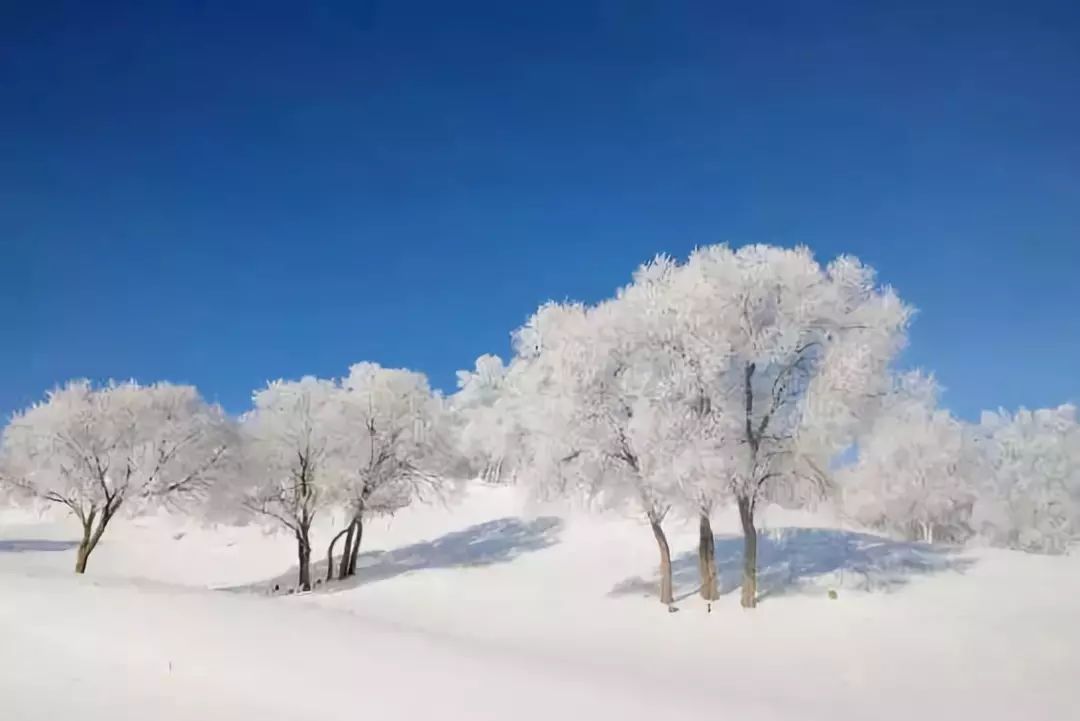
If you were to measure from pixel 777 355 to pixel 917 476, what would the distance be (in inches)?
1232

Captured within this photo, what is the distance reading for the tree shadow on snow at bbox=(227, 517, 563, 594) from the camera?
1362 inches

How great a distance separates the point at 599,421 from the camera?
22094 mm

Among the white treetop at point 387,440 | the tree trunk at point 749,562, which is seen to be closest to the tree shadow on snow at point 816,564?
the tree trunk at point 749,562

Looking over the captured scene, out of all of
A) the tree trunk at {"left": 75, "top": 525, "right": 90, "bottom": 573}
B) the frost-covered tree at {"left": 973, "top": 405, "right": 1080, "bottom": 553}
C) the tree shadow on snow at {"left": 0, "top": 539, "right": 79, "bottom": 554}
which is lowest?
the tree shadow on snow at {"left": 0, "top": 539, "right": 79, "bottom": 554}

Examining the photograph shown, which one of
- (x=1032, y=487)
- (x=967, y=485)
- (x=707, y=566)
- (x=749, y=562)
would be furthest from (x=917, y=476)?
(x=749, y=562)

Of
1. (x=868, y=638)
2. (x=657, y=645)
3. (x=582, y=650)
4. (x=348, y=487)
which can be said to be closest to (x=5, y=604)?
(x=582, y=650)

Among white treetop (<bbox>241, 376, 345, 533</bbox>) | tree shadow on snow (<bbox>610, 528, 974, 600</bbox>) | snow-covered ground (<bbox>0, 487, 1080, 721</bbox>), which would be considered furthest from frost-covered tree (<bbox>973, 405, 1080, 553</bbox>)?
white treetop (<bbox>241, 376, 345, 533</bbox>)

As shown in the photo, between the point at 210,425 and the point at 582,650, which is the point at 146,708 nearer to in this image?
the point at 582,650

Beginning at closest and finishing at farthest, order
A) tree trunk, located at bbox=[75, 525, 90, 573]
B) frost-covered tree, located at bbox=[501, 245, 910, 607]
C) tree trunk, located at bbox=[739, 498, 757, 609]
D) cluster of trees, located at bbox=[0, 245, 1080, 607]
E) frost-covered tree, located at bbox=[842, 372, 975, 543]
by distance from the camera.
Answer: frost-covered tree, located at bbox=[501, 245, 910, 607] → cluster of trees, located at bbox=[0, 245, 1080, 607] → tree trunk, located at bbox=[739, 498, 757, 609] → tree trunk, located at bbox=[75, 525, 90, 573] → frost-covered tree, located at bbox=[842, 372, 975, 543]

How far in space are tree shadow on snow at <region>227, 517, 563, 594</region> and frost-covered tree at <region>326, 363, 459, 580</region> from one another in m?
2.29

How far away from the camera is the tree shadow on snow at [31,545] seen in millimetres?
48469

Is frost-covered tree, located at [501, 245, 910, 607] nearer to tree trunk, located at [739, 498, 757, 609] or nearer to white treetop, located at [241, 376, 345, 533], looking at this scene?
tree trunk, located at [739, 498, 757, 609]

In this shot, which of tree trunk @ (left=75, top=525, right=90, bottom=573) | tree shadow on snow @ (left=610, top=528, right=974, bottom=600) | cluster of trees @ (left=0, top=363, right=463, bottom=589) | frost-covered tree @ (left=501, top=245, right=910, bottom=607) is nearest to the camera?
frost-covered tree @ (left=501, top=245, right=910, bottom=607)

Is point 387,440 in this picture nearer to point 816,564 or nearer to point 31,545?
point 816,564
